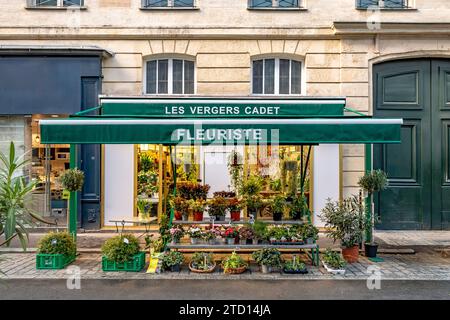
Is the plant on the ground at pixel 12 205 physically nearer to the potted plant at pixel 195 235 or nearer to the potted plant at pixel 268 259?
the potted plant at pixel 195 235

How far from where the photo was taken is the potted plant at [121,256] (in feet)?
25.2

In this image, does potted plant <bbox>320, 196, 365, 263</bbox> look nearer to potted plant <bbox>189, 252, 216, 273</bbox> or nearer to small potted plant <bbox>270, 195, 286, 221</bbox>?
small potted plant <bbox>270, 195, 286, 221</bbox>

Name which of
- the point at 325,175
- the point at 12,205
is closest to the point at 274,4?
the point at 325,175

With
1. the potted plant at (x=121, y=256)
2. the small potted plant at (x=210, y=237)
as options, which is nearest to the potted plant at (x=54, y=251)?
the potted plant at (x=121, y=256)

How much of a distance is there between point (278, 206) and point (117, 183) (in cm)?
550

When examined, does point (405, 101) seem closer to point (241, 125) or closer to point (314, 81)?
Result: point (314, 81)

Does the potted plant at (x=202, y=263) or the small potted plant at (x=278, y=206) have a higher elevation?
the small potted plant at (x=278, y=206)

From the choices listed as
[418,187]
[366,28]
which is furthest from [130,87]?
[418,187]

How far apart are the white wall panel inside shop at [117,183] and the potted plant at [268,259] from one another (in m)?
5.44

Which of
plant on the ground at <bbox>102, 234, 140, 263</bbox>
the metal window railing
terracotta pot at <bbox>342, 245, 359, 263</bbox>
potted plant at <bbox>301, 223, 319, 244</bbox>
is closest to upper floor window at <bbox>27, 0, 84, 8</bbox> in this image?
the metal window railing

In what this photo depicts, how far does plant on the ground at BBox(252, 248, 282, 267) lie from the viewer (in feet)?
25.3

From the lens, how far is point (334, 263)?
25.6ft

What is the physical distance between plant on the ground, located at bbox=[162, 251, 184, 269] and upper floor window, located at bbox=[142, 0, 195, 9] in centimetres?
796

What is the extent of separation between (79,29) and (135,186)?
494 cm
